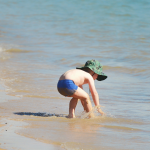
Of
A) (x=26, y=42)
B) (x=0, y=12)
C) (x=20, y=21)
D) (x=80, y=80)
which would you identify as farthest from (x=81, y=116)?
(x=0, y=12)

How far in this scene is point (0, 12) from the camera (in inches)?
1046

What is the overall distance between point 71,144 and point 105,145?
1.07 feet

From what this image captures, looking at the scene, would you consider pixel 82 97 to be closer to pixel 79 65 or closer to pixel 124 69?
pixel 124 69

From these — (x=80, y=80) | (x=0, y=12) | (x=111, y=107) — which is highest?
(x=0, y=12)

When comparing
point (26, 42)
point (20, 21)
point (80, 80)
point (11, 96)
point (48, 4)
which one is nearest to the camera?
point (80, 80)

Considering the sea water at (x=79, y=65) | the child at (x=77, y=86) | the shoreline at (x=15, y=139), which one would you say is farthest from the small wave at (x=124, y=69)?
the shoreline at (x=15, y=139)

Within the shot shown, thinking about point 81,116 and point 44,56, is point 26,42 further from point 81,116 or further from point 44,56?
point 81,116

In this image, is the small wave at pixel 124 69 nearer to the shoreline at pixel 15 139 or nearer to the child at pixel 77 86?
the child at pixel 77 86

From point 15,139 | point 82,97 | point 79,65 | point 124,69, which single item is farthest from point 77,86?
point 79,65

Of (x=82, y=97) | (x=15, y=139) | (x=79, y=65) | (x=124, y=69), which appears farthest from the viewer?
(x=79, y=65)

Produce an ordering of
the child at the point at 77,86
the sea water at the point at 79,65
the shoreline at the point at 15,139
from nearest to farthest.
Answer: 1. the shoreline at the point at 15,139
2. the sea water at the point at 79,65
3. the child at the point at 77,86

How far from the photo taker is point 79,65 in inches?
376

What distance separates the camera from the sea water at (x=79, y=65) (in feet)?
11.7

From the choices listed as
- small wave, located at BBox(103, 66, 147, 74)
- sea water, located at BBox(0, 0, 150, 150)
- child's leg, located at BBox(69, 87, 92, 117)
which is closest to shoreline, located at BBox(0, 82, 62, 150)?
sea water, located at BBox(0, 0, 150, 150)
